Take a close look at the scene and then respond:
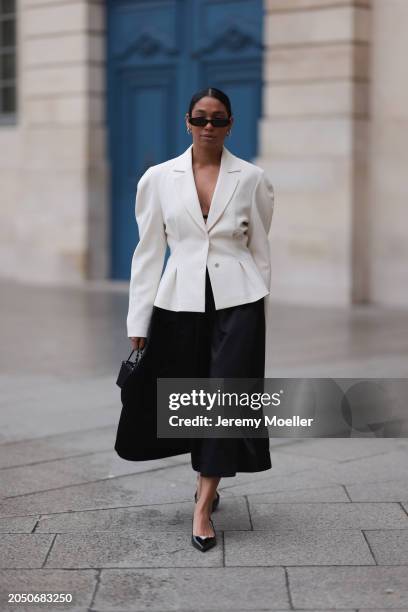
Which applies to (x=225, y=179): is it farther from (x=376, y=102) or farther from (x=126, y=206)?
(x=126, y=206)

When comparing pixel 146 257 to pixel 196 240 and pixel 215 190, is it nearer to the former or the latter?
pixel 196 240

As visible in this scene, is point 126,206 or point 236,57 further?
point 126,206

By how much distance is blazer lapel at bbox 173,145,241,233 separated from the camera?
497cm

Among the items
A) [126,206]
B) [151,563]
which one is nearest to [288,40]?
[126,206]

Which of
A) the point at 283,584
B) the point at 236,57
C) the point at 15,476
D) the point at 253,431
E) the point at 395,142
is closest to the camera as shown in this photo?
the point at 283,584

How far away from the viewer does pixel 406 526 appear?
5121mm

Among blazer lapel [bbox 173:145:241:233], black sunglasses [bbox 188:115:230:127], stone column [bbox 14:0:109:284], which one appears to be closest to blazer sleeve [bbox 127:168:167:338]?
blazer lapel [bbox 173:145:241:233]

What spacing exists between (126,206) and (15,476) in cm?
957

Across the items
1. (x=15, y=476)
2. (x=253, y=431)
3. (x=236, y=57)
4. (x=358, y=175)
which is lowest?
(x=15, y=476)

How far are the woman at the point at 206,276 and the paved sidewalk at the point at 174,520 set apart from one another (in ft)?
1.02

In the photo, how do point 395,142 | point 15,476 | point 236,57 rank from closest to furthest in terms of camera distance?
point 15,476
point 395,142
point 236,57

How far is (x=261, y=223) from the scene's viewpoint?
511 centimetres

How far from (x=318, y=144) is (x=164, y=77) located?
8.91 ft

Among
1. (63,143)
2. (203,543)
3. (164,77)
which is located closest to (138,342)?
(203,543)
